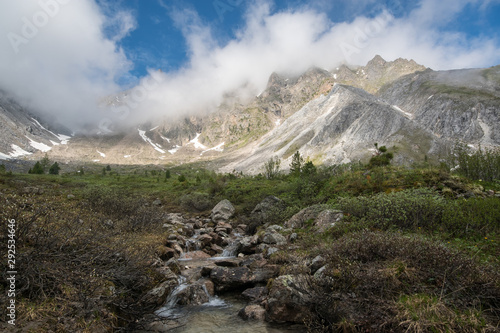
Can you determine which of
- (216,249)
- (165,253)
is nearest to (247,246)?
(216,249)

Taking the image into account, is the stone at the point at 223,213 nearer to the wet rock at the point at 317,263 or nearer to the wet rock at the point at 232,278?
the wet rock at the point at 232,278

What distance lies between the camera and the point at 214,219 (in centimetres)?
2831

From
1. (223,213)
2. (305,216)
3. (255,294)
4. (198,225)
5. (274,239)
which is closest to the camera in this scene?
(255,294)

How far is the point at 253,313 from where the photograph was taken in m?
8.43

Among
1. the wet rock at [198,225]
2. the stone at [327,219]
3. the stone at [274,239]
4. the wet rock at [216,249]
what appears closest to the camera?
the stone at [327,219]

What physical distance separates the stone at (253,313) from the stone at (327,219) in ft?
19.8

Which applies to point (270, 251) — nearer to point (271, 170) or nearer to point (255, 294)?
point (255, 294)

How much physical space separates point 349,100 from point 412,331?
159160 mm

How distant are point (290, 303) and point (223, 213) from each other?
2138cm

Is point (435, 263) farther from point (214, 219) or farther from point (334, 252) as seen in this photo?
point (214, 219)

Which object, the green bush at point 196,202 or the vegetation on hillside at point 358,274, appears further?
the green bush at point 196,202

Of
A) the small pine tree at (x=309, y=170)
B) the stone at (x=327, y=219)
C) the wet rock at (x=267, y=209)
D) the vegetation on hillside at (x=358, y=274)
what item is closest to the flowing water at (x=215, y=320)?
the vegetation on hillside at (x=358, y=274)

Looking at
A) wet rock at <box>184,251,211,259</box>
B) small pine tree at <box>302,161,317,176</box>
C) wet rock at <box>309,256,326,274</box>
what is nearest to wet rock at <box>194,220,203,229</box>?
wet rock at <box>184,251,211,259</box>

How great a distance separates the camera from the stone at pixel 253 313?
827 centimetres
